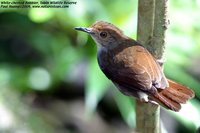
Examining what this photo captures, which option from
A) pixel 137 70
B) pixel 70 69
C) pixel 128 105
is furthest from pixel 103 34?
pixel 70 69

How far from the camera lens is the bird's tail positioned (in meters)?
1.50

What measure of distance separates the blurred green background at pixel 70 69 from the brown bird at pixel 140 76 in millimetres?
1231

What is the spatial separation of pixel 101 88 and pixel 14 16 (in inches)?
39.4

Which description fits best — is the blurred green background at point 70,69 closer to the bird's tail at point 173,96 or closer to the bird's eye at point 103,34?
the bird's eye at point 103,34

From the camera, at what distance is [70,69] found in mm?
3635

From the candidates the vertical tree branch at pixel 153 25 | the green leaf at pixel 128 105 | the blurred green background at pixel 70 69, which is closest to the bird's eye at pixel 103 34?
the vertical tree branch at pixel 153 25

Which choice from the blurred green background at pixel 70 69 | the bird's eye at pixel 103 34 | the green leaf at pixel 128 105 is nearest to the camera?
the bird's eye at pixel 103 34

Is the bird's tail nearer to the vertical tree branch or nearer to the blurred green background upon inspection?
the vertical tree branch

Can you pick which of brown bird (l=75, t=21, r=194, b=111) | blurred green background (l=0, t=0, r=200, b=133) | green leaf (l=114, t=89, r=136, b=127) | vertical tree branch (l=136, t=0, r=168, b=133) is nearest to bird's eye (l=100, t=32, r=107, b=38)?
brown bird (l=75, t=21, r=194, b=111)

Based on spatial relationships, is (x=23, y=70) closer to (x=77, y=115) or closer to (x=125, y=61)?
(x=77, y=115)

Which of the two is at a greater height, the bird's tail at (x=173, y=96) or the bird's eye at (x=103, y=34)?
the bird's eye at (x=103, y=34)

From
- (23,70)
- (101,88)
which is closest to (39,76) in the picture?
(23,70)

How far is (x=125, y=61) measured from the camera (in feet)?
5.06

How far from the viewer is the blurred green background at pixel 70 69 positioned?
3.16m
